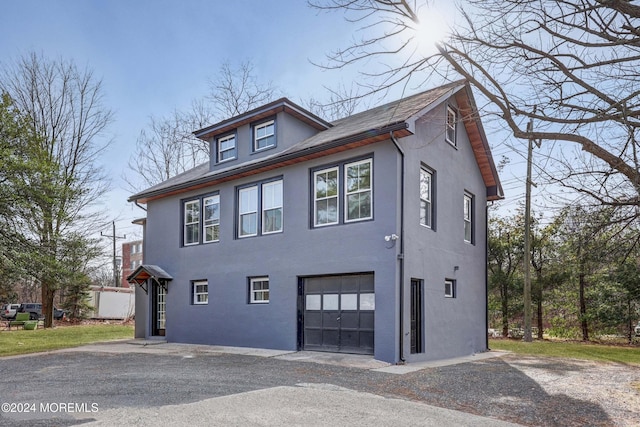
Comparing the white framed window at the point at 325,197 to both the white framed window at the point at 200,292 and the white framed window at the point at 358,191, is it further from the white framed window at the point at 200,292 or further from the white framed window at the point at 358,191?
the white framed window at the point at 200,292

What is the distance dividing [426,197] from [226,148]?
700 cm

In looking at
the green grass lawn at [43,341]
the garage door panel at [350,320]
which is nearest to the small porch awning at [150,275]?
the green grass lawn at [43,341]

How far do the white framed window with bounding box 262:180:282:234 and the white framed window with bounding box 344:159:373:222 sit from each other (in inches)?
93.2

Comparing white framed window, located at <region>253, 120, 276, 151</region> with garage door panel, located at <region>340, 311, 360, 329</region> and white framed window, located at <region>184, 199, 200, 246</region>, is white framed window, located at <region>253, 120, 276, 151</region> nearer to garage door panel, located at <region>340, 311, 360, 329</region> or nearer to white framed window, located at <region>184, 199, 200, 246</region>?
white framed window, located at <region>184, 199, 200, 246</region>

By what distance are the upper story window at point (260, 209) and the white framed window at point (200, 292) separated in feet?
7.68

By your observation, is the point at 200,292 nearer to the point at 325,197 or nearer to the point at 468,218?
the point at 325,197

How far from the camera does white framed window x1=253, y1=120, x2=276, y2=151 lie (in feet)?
49.9

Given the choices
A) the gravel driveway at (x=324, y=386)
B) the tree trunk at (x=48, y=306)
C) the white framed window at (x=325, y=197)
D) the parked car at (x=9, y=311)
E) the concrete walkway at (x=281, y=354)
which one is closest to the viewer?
the gravel driveway at (x=324, y=386)

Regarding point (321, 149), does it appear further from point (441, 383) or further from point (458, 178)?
point (441, 383)

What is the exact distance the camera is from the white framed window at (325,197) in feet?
41.8

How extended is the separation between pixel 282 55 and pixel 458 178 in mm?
7266

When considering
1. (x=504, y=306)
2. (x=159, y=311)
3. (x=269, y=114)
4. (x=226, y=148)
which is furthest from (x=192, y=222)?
(x=504, y=306)

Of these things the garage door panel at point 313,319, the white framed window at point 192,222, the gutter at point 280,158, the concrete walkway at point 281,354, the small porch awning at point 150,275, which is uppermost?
the gutter at point 280,158

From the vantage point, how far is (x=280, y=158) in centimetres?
1335
